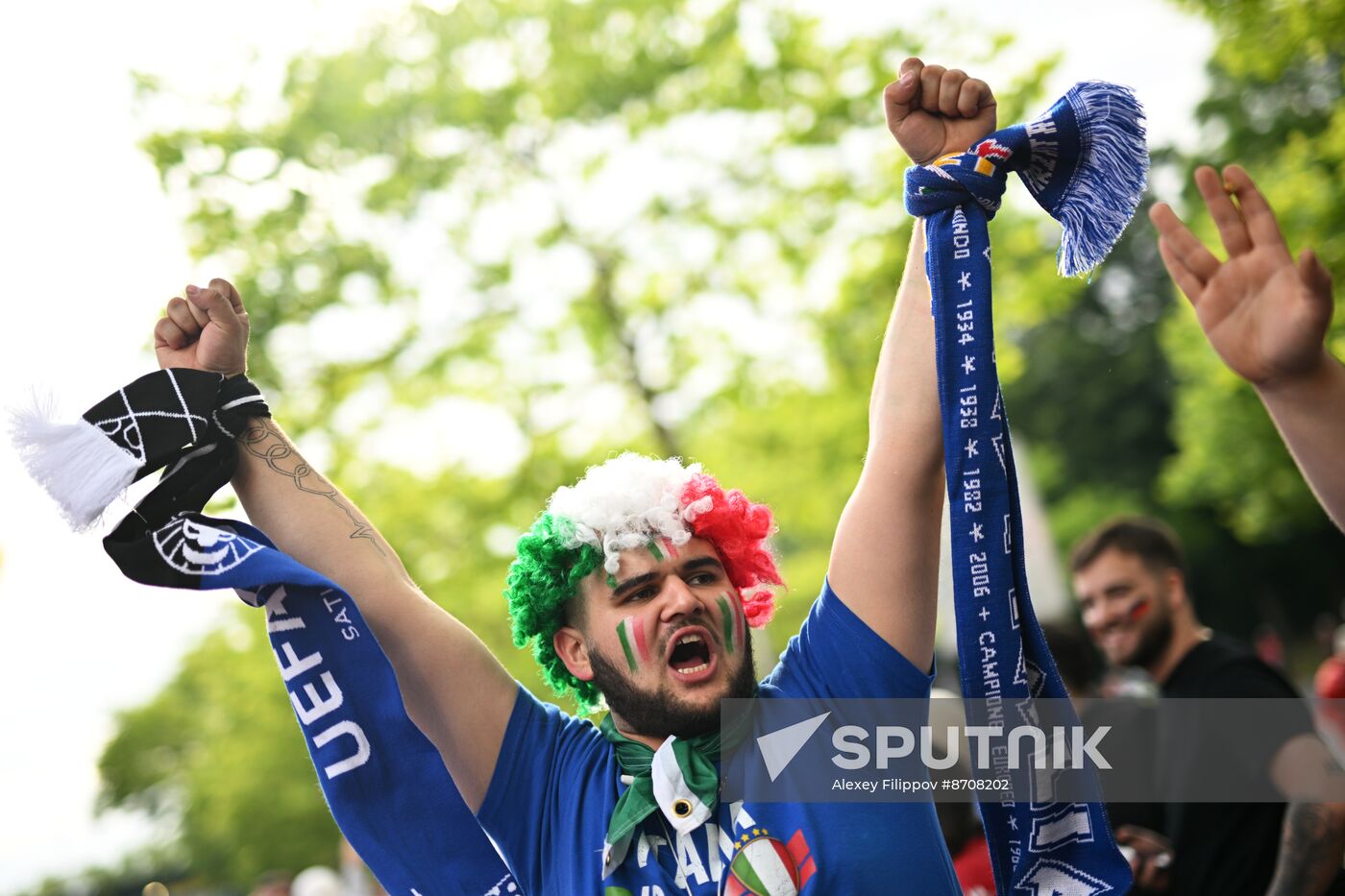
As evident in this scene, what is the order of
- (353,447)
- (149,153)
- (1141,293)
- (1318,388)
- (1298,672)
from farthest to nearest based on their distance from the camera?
(1141,293)
(1298,672)
(353,447)
(149,153)
(1318,388)

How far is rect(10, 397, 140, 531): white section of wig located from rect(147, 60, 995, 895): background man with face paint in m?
0.28

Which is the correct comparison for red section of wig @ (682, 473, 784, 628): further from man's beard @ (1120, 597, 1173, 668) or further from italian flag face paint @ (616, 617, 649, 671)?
man's beard @ (1120, 597, 1173, 668)

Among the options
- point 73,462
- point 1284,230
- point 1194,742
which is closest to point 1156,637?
point 1194,742

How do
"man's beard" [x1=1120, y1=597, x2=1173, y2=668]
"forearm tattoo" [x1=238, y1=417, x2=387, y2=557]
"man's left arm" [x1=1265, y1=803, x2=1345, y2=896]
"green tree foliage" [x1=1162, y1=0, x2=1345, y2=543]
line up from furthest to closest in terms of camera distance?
"green tree foliage" [x1=1162, y1=0, x2=1345, y2=543] → "man's beard" [x1=1120, y1=597, x2=1173, y2=668] → "man's left arm" [x1=1265, y1=803, x2=1345, y2=896] → "forearm tattoo" [x1=238, y1=417, x2=387, y2=557]

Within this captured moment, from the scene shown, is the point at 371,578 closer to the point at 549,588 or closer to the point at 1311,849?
the point at 549,588

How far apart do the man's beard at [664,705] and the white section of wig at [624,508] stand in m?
0.27

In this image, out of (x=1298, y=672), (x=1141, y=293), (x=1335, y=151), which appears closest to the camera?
(x=1335, y=151)

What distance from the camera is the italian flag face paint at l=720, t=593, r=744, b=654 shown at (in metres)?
2.80

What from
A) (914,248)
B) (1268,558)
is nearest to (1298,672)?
(1268,558)

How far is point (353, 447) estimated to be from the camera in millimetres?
10305

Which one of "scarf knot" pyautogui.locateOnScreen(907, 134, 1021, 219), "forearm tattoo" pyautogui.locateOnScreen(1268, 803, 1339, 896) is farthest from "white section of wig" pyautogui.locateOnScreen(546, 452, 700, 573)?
"forearm tattoo" pyautogui.locateOnScreen(1268, 803, 1339, 896)

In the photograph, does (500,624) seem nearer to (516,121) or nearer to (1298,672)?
(516,121)

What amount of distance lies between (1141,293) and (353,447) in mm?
34810

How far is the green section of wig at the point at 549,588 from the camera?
9.81 ft
